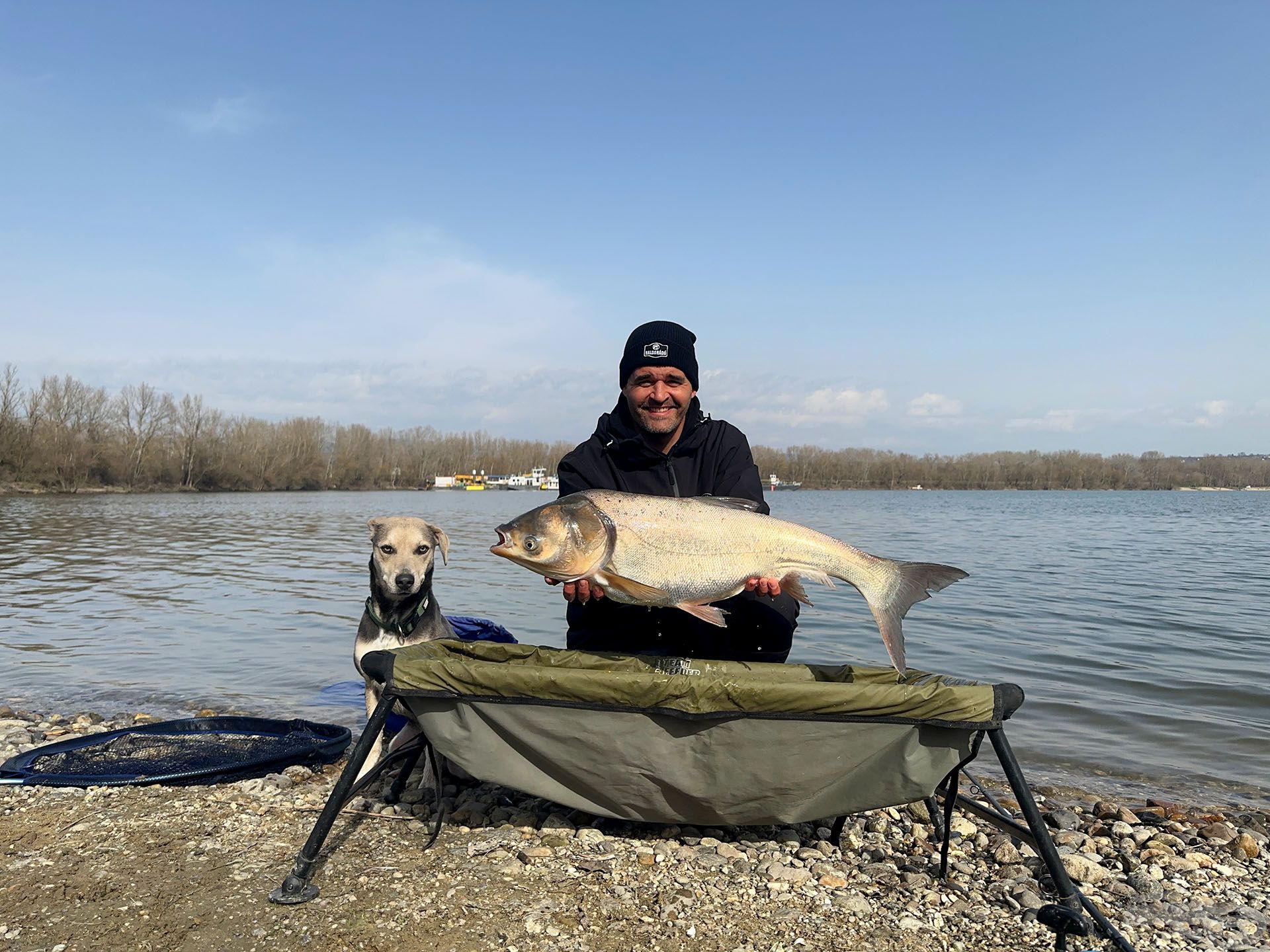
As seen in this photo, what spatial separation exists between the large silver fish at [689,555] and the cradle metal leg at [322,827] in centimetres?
91

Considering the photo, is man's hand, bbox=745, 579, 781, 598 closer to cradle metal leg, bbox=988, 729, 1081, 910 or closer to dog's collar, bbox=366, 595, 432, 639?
cradle metal leg, bbox=988, 729, 1081, 910

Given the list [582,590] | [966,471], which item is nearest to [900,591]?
[582,590]

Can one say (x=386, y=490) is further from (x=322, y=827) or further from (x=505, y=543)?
(x=505, y=543)

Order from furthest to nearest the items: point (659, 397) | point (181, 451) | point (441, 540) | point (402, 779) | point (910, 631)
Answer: point (181, 451), point (910, 631), point (441, 540), point (659, 397), point (402, 779)

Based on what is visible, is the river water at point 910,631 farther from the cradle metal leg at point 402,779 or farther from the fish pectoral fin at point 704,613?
the fish pectoral fin at point 704,613

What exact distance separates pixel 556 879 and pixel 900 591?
187cm

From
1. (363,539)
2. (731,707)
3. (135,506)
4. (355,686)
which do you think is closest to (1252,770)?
(731,707)

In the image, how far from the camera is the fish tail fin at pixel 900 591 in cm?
343

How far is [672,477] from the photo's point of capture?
15.2 ft

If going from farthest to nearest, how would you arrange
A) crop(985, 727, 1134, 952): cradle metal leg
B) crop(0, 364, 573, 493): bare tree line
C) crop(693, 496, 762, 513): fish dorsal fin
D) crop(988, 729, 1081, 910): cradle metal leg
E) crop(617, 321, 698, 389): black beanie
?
crop(0, 364, 573, 493): bare tree line < crop(617, 321, 698, 389): black beanie < crop(693, 496, 762, 513): fish dorsal fin < crop(988, 729, 1081, 910): cradle metal leg < crop(985, 727, 1134, 952): cradle metal leg

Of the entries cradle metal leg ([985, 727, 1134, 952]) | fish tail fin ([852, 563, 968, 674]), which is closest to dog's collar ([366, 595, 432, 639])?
fish tail fin ([852, 563, 968, 674])

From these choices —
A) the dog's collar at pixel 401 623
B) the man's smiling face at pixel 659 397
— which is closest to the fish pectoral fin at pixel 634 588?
the man's smiling face at pixel 659 397

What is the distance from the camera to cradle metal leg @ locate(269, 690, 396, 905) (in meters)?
3.10

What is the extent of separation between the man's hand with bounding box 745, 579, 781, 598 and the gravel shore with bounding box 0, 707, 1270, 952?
1168mm
